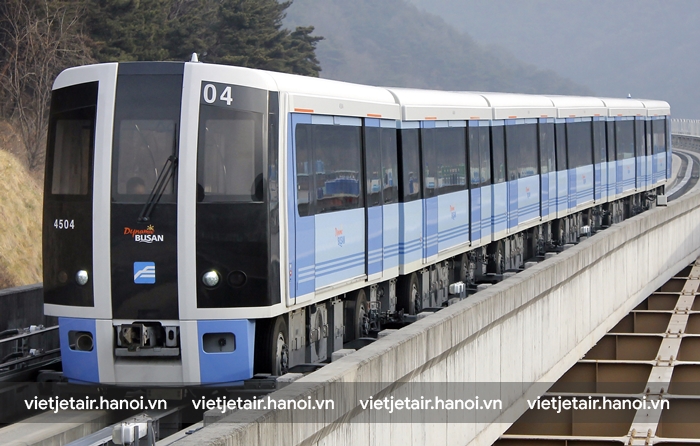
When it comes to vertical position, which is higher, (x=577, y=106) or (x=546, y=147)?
(x=577, y=106)

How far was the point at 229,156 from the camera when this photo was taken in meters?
10.7

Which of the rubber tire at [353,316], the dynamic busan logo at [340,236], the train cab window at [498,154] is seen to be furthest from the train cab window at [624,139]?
the dynamic busan logo at [340,236]

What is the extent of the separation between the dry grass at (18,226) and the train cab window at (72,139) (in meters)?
16.8

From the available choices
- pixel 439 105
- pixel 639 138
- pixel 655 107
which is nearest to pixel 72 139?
pixel 439 105

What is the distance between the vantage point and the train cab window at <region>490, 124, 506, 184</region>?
830 inches

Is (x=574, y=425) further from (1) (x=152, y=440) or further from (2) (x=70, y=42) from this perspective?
(2) (x=70, y=42)

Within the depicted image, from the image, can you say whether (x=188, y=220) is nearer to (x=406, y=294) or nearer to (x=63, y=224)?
(x=63, y=224)

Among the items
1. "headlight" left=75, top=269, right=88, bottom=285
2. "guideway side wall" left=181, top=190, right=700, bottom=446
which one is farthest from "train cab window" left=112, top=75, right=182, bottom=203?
"guideway side wall" left=181, top=190, right=700, bottom=446

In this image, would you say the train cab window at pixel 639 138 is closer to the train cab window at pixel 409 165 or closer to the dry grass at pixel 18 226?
the dry grass at pixel 18 226

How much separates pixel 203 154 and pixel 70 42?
1243 inches

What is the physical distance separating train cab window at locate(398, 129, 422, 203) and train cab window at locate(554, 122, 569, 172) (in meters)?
10.00

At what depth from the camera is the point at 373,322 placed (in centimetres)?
1520

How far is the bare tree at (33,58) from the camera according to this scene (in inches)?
1505

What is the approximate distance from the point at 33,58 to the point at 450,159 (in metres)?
24.2
